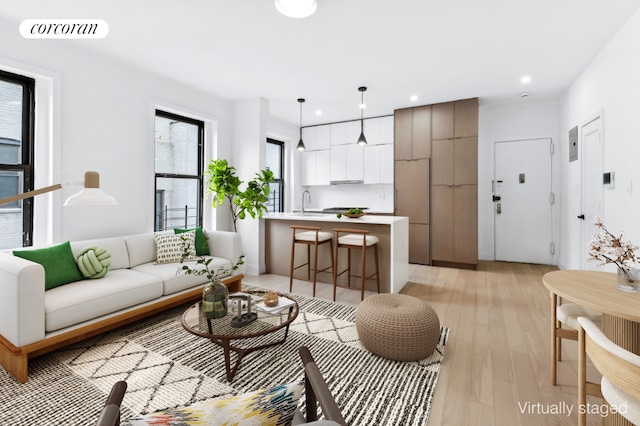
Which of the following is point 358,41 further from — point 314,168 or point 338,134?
point 314,168

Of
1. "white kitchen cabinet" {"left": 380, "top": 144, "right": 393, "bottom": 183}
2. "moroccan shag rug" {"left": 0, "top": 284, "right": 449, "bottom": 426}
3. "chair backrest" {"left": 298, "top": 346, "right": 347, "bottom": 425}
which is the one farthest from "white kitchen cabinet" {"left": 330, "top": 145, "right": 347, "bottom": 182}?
"chair backrest" {"left": 298, "top": 346, "right": 347, "bottom": 425}

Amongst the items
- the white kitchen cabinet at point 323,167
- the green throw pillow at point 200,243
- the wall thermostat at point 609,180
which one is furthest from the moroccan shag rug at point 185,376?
the white kitchen cabinet at point 323,167

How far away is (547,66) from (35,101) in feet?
18.6

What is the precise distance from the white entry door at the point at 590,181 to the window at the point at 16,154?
5.65 meters

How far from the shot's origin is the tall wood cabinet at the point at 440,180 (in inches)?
197

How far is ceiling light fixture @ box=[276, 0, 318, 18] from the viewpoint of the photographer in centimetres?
235

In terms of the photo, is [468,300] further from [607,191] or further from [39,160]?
[39,160]

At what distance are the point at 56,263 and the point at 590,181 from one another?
5627 mm

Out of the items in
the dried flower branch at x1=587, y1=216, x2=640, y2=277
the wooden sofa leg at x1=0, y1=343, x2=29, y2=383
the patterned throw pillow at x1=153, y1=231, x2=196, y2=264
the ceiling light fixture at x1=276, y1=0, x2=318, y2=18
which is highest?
the ceiling light fixture at x1=276, y1=0, x2=318, y2=18

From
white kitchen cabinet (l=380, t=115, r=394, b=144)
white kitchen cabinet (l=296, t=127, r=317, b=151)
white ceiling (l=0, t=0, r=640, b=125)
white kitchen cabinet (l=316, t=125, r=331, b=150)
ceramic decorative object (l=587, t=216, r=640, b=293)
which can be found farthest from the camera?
white kitchen cabinet (l=296, t=127, r=317, b=151)

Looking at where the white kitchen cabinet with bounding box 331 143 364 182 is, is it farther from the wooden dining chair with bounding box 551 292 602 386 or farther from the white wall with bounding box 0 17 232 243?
the wooden dining chair with bounding box 551 292 602 386

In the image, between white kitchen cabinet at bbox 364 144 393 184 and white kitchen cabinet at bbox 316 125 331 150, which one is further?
white kitchen cabinet at bbox 316 125 331 150

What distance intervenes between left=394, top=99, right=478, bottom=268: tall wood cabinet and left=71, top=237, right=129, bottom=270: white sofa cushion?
4.28 meters

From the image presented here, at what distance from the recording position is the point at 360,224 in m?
4.02
